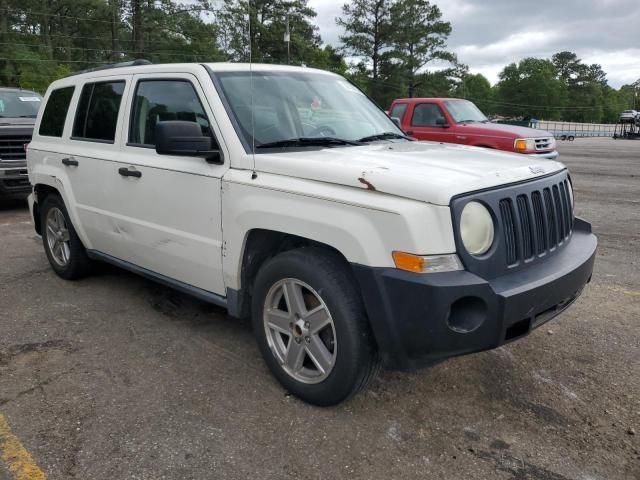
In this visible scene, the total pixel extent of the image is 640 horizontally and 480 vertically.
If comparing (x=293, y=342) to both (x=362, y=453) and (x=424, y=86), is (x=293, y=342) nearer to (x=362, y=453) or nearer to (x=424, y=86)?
(x=362, y=453)

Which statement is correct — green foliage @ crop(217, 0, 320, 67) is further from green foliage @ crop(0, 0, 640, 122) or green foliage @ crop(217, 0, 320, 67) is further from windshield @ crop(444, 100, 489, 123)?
windshield @ crop(444, 100, 489, 123)

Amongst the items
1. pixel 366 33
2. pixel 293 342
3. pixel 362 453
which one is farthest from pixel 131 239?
pixel 366 33

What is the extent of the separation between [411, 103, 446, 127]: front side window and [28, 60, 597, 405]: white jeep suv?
311 inches

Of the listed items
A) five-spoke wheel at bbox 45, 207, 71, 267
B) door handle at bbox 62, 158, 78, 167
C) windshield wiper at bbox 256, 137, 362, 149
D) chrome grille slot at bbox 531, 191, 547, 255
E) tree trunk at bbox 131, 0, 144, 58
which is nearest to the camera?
chrome grille slot at bbox 531, 191, 547, 255

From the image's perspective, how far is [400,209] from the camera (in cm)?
248

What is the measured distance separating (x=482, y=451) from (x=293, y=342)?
1.11 meters

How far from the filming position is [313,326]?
2.96 m

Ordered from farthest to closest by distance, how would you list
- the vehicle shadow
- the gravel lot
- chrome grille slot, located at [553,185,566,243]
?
the vehicle shadow < chrome grille slot, located at [553,185,566,243] < the gravel lot

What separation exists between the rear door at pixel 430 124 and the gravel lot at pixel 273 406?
299 inches

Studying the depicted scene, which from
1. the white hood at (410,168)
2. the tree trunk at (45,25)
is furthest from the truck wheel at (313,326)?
the tree trunk at (45,25)

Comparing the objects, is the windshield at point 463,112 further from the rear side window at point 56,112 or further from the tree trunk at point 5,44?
the tree trunk at point 5,44

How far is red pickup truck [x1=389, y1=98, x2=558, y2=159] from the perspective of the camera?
10977 millimetres

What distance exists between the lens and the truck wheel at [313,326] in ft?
9.02

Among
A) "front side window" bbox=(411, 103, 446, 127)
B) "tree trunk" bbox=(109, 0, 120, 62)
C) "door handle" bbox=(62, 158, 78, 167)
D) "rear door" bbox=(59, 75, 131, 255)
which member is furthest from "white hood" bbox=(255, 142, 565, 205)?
"tree trunk" bbox=(109, 0, 120, 62)
